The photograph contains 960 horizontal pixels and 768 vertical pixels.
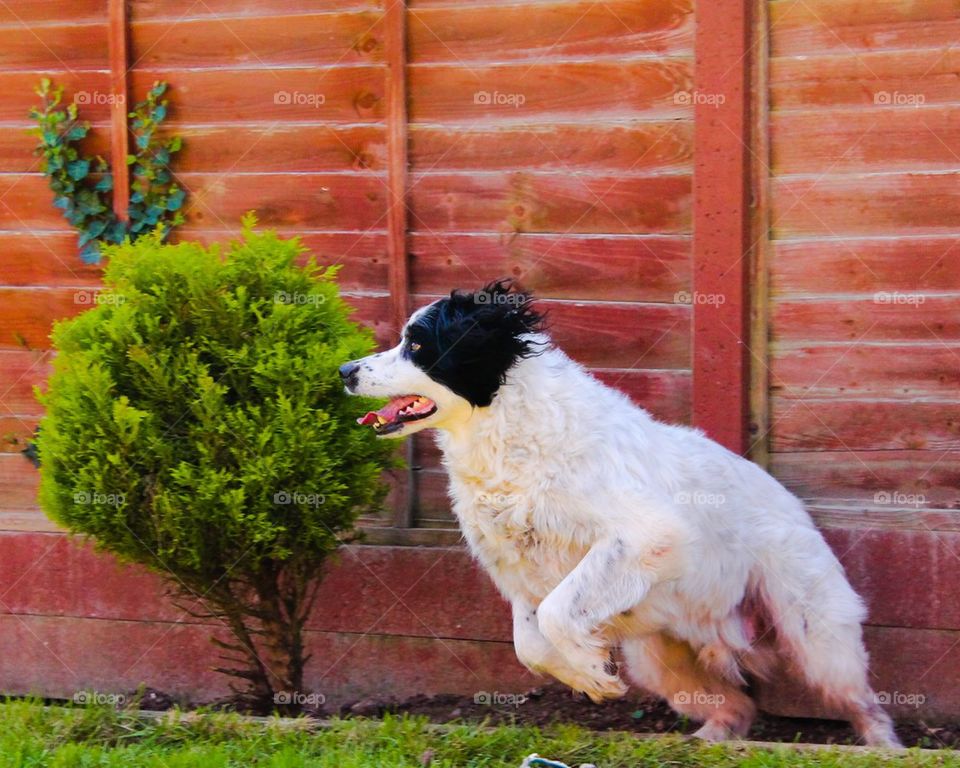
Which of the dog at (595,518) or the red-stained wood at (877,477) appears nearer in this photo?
the dog at (595,518)

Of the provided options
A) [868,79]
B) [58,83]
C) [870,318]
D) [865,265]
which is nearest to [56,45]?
[58,83]

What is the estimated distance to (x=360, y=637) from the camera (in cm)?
635

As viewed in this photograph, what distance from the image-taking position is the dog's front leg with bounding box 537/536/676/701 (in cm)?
464

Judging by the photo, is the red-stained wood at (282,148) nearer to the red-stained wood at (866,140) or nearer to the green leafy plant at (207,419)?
the green leafy plant at (207,419)

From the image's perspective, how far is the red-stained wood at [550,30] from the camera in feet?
19.5

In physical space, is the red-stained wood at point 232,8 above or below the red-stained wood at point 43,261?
above

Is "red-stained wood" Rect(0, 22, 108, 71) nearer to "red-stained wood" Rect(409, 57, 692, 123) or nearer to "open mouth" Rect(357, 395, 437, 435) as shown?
"red-stained wood" Rect(409, 57, 692, 123)

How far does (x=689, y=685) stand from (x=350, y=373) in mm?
2113

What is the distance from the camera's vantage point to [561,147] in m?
6.14

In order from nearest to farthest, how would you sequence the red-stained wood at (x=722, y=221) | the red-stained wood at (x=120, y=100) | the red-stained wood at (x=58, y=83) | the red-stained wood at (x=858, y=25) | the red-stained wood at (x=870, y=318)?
the red-stained wood at (x=858, y=25)
the red-stained wood at (x=870, y=318)
the red-stained wood at (x=722, y=221)
the red-stained wood at (x=120, y=100)
the red-stained wood at (x=58, y=83)

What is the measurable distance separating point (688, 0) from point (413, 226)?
175 centimetres

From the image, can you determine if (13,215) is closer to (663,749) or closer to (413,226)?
(413,226)

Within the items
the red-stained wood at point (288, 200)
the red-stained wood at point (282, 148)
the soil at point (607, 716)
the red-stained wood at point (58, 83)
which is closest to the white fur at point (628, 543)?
the soil at point (607, 716)

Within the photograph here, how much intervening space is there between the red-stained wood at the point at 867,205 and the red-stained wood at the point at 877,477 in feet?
3.47
